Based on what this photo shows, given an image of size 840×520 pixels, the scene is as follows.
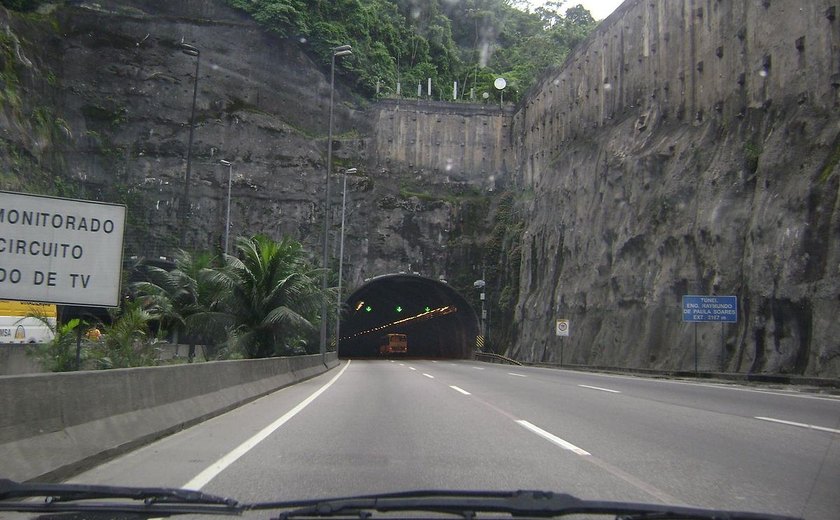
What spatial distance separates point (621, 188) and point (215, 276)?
2550cm

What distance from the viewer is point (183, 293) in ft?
79.4

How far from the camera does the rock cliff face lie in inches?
1078

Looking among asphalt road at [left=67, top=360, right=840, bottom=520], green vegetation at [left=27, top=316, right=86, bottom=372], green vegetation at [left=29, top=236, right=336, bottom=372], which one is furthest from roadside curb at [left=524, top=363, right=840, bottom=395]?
green vegetation at [left=27, top=316, right=86, bottom=372]

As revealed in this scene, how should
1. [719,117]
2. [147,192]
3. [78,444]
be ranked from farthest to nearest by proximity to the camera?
[147,192]
[719,117]
[78,444]

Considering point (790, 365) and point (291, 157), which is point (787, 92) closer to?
point (790, 365)

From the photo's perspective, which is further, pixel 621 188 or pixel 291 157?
pixel 291 157

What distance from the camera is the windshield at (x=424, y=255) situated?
827 centimetres

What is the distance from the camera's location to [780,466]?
8.16 m

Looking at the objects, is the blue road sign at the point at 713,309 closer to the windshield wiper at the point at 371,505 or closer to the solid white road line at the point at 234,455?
the solid white road line at the point at 234,455

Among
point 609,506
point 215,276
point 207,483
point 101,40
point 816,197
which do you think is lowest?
point 207,483

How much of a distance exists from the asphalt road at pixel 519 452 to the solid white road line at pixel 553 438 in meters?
0.02

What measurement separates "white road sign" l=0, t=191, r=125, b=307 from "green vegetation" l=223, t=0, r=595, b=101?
171ft

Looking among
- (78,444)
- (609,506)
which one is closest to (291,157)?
(78,444)

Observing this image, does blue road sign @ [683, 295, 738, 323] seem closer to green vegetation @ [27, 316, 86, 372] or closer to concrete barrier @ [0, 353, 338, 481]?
concrete barrier @ [0, 353, 338, 481]
